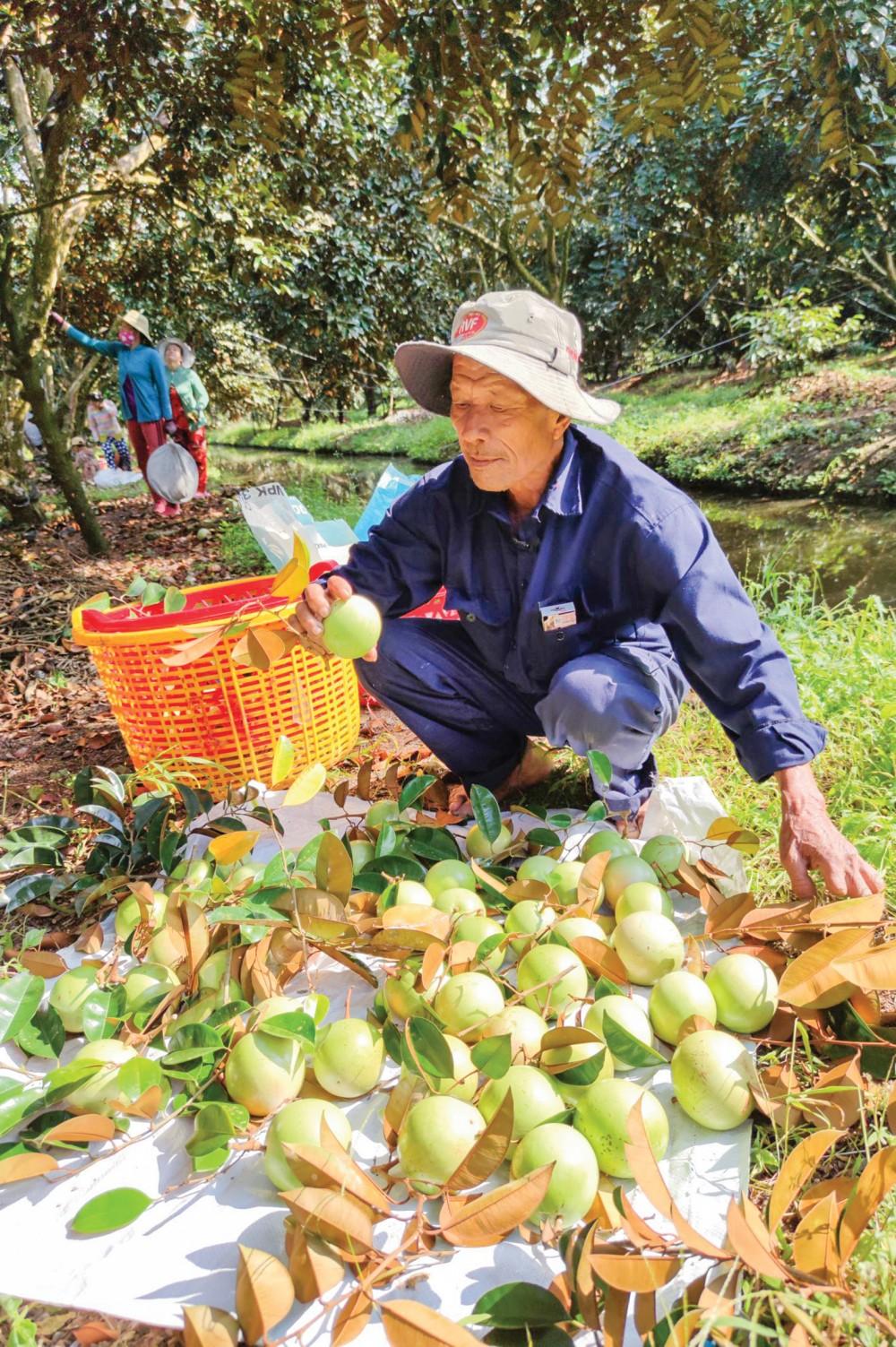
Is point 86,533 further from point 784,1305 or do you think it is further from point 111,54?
point 784,1305

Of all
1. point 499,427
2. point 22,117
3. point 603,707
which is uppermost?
point 22,117

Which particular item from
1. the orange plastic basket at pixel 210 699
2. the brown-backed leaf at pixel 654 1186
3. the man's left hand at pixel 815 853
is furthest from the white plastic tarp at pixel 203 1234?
the orange plastic basket at pixel 210 699

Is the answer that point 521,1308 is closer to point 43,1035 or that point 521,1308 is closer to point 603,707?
point 43,1035

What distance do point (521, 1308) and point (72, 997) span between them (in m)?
0.89

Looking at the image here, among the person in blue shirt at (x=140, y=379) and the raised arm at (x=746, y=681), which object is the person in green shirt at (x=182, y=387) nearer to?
the person in blue shirt at (x=140, y=379)

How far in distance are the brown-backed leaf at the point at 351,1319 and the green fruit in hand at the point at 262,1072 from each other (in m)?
0.32

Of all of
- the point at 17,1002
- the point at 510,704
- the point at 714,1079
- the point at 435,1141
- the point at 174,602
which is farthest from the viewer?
the point at 174,602

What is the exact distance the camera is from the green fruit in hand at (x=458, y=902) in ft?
5.03

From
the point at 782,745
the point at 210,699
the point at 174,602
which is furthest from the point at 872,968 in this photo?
the point at 174,602

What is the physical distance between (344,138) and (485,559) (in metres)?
4.12

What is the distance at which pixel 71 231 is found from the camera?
498 centimetres

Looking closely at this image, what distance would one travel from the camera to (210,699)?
2.18 metres

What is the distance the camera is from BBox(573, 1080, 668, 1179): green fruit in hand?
1118 mm

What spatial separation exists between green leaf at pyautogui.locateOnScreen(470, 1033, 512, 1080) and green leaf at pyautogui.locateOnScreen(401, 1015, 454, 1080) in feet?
0.13
